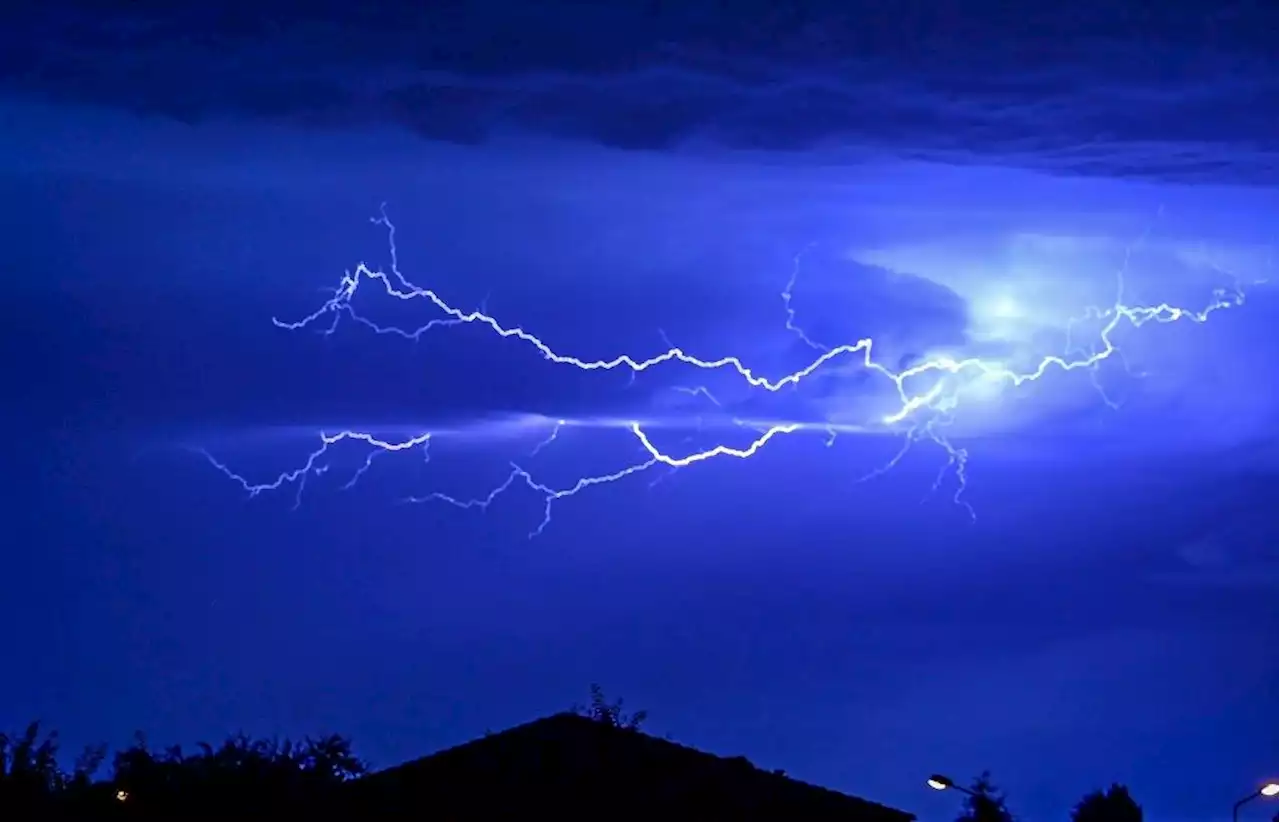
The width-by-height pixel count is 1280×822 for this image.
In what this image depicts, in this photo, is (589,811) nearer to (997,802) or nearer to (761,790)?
(761,790)

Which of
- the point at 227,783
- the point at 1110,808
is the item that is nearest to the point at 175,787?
the point at 227,783

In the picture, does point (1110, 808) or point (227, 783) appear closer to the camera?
point (227, 783)

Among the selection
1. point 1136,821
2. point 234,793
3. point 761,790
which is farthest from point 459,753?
point 1136,821

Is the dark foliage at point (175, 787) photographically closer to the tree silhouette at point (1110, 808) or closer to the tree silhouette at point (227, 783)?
the tree silhouette at point (227, 783)

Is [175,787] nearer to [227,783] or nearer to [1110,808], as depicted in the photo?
[227,783]

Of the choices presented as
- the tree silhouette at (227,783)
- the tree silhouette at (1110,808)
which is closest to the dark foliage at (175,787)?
the tree silhouette at (227,783)

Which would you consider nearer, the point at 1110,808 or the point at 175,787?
the point at 175,787

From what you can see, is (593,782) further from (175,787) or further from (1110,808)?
(1110,808)

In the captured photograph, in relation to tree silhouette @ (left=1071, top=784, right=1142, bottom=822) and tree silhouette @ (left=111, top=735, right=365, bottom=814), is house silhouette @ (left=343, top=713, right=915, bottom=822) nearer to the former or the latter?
tree silhouette @ (left=111, top=735, right=365, bottom=814)

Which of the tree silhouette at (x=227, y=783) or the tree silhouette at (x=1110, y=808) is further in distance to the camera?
the tree silhouette at (x=1110, y=808)
